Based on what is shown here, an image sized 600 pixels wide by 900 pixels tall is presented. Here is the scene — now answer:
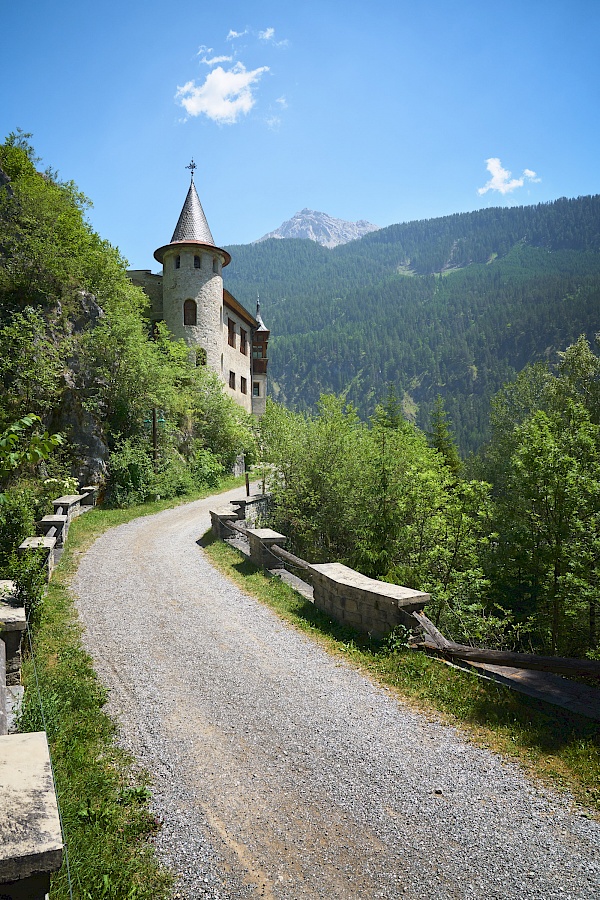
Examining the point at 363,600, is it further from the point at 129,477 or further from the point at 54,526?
the point at 129,477

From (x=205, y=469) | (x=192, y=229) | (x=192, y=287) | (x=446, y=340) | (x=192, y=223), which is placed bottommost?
(x=205, y=469)

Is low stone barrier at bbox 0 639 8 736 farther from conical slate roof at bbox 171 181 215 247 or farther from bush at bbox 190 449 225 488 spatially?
conical slate roof at bbox 171 181 215 247

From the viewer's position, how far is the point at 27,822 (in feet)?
9.08

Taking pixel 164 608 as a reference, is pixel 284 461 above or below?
above

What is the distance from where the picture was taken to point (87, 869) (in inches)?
131

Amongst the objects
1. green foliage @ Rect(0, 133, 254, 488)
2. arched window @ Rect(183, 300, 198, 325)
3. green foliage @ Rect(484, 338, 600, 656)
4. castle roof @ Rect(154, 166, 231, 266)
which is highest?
castle roof @ Rect(154, 166, 231, 266)

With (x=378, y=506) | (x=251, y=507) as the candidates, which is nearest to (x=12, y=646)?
(x=378, y=506)

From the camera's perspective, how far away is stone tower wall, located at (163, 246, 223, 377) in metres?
33.3

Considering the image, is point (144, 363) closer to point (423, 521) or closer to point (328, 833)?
point (423, 521)

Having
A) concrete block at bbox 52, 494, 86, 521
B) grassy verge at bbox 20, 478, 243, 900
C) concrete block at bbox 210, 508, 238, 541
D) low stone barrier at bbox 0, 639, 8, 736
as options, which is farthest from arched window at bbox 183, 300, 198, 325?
low stone barrier at bbox 0, 639, 8, 736

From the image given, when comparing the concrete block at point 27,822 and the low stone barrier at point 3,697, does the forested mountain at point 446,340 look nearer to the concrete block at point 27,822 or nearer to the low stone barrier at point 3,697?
the low stone barrier at point 3,697

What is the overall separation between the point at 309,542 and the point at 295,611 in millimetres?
7652

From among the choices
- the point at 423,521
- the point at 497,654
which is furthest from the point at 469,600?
the point at 497,654

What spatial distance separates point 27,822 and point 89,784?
1604 mm
